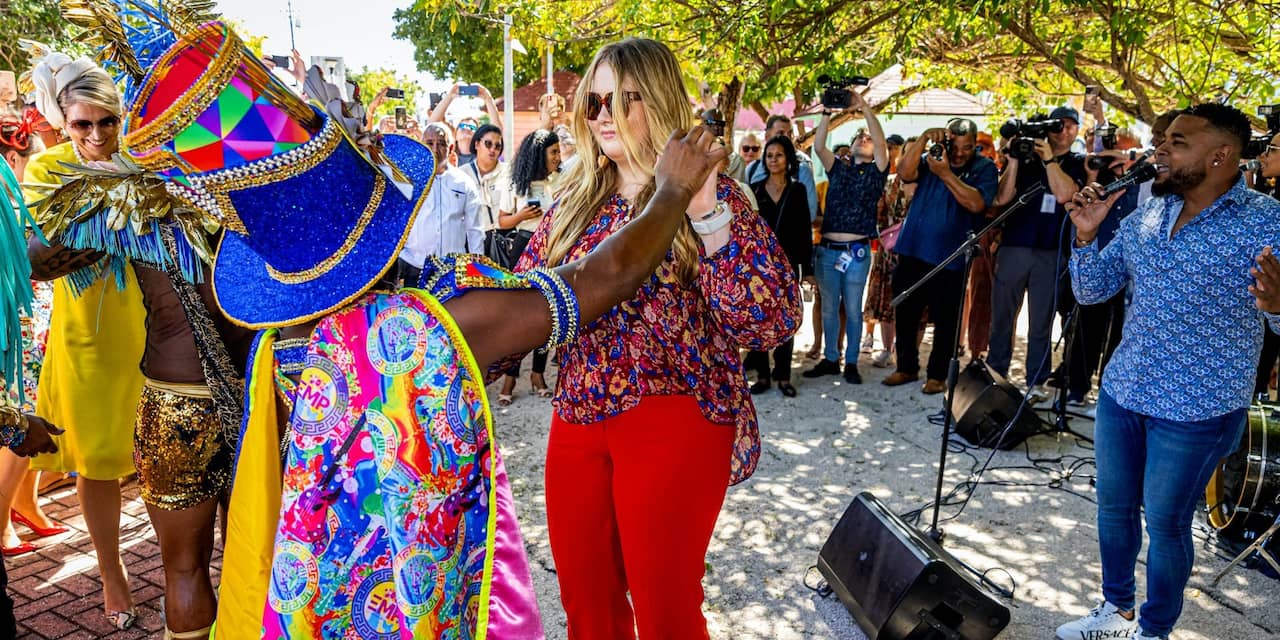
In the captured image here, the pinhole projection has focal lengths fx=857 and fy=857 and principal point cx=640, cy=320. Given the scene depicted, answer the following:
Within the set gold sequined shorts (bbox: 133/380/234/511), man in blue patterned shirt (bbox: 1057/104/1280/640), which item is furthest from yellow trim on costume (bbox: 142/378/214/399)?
man in blue patterned shirt (bbox: 1057/104/1280/640)

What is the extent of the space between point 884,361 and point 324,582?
7133 millimetres

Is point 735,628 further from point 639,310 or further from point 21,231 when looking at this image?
point 21,231

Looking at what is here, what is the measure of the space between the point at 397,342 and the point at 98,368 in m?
2.67

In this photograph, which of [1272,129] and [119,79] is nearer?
[119,79]

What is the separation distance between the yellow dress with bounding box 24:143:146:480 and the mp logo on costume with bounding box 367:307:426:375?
245 cm

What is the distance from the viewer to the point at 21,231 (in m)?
2.16

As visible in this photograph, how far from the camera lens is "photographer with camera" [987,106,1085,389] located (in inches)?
261

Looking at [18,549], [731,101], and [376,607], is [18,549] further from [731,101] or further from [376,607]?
[731,101]

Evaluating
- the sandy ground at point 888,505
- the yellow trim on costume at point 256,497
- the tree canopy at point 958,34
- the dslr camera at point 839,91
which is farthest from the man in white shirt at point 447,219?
the yellow trim on costume at point 256,497

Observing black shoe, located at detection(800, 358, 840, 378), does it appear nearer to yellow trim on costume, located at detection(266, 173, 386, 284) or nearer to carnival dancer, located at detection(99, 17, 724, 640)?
carnival dancer, located at detection(99, 17, 724, 640)

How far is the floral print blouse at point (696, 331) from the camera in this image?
2.09 m

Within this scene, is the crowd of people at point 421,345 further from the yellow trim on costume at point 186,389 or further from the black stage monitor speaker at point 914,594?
the black stage monitor speaker at point 914,594

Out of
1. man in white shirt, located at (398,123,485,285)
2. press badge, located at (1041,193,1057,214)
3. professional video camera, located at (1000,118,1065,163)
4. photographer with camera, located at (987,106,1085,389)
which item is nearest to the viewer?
man in white shirt, located at (398,123,485,285)

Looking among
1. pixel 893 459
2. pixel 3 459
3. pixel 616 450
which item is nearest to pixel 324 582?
pixel 616 450
